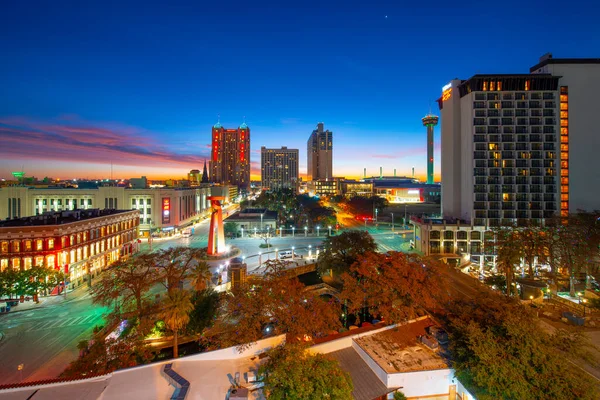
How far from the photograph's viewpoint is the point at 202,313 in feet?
84.2

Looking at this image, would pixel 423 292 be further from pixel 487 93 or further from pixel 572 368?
pixel 487 93

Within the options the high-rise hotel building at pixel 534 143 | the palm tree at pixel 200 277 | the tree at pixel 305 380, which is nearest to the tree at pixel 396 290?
the tree at pixel 305 380

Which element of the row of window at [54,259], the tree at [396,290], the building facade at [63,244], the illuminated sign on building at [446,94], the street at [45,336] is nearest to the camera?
the street at [45,336]

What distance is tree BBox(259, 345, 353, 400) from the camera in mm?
Answer: 14016

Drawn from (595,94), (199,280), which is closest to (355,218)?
(595,94)

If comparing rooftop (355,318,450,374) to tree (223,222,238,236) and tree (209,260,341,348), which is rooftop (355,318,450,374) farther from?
tree (223,222,238,236)

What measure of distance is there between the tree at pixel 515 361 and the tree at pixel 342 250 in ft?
66.4

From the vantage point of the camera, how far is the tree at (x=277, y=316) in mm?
20047

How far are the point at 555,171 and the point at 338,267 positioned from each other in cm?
4682

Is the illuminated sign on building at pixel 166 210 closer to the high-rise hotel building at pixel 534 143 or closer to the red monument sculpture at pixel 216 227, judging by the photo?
the red monument sculpture at pixel 216 227

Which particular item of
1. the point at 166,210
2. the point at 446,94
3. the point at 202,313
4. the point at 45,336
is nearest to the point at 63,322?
the point at 45,336

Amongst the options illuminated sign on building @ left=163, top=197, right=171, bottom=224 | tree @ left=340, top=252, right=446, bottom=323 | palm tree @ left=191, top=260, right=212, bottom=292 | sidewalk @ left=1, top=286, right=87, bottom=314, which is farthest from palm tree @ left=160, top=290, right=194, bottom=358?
illuminated sign on building @ left=163, top=197, right=171, bottom=224

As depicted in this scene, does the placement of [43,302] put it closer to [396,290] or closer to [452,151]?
[396,290]

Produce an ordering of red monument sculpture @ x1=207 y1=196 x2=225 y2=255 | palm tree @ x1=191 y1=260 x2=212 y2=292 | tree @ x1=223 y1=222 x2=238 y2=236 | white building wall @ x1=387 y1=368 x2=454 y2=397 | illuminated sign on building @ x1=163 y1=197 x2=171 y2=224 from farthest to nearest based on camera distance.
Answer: illuminated sign on building @ x1=163 y1=197 x2=171 y2=224 < tree @ x1=223 y1=222 x2=238 y2=236 < red monument sculpture @ x1=207 y1=196 x2=225 y2=255 < palm tree @ x1=191 y1=260 x2=212 y2=292 < white building wall @ x1=387 y1=368 x2=454 y2=397
